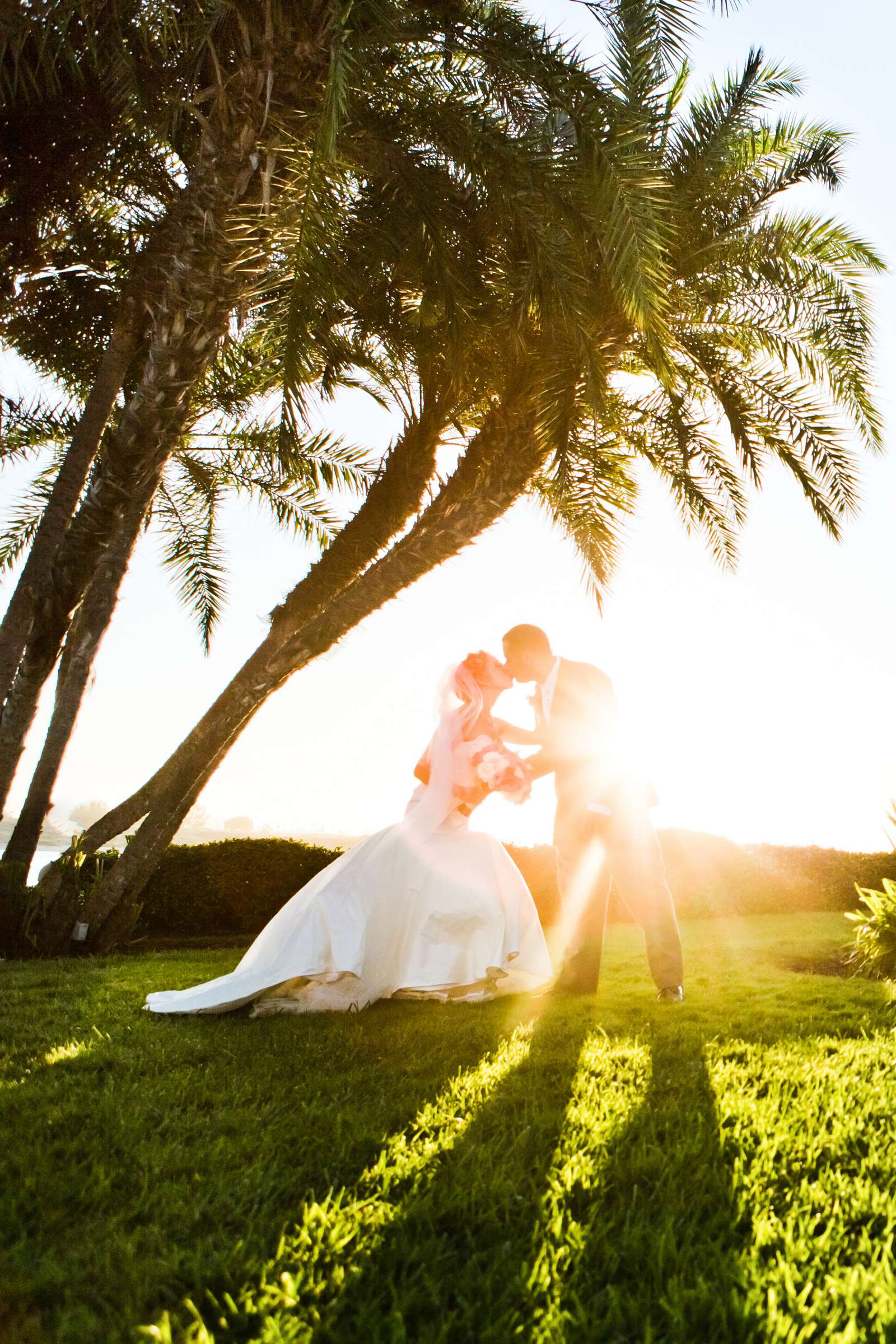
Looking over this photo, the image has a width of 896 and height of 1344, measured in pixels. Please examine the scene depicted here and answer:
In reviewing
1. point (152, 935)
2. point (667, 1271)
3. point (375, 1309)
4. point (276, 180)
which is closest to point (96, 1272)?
point (375, 1309)

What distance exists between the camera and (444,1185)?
7.75ft

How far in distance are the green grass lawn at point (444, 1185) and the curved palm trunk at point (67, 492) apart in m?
4.25

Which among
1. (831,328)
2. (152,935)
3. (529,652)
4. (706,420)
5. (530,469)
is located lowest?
(152,935)

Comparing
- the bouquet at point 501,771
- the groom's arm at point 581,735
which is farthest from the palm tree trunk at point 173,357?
the groom's arm at point 581,735

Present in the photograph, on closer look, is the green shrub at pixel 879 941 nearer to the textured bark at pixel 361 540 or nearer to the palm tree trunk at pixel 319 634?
the palm tree trunk at pixel 319 634

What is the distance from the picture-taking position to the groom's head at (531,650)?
20.2ft

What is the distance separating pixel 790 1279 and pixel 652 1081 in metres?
1.58

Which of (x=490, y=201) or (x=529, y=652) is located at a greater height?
(x=490, y=201)

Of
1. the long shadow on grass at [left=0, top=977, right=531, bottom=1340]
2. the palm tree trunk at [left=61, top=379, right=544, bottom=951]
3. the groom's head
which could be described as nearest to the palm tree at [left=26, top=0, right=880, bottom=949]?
the palm tree trunk at [left=61, top=379, right=544, bottom=951]

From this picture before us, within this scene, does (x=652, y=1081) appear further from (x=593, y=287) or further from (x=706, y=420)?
(x=706, y=420)

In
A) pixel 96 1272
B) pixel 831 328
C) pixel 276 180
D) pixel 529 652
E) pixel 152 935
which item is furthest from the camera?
pixel 152 935

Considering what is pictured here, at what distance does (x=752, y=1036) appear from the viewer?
14.5 feet

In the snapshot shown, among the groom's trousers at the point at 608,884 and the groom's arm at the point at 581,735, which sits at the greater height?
the groom's arm at the point at 581,735

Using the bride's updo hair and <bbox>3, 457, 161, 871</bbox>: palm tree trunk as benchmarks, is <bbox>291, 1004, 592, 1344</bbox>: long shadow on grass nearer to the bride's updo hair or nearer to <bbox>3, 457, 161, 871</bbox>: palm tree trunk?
the bride's updo hair
